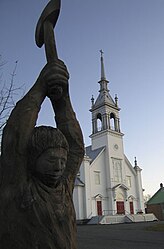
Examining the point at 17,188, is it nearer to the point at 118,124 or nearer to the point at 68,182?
the point at 68,182

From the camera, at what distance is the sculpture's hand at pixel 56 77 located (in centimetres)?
185

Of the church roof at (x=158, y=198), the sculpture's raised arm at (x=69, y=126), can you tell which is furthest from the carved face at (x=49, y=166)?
the church roof at (x=158, y=198)

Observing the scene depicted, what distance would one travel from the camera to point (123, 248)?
7.82 metres

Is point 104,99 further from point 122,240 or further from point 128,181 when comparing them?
point 122,240

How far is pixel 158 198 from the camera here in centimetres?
3969

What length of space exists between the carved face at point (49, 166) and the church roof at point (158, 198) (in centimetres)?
3957

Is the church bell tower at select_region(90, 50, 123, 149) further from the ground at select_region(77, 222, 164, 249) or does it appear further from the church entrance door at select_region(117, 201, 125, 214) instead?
the ground at select_region(77, 222, 164, 249)

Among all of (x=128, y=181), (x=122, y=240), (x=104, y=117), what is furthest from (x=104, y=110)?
(x=122, y=240)

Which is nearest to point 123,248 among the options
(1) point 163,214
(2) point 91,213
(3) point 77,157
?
(3) point 77,157

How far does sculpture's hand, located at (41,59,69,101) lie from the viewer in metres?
1.85

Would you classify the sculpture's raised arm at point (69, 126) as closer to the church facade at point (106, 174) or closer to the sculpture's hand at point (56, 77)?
the sculpture's hand at point (56, 77)

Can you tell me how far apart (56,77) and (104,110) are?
3074 centimetres

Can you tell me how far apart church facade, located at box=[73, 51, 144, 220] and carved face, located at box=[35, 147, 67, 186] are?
2675 centimetres

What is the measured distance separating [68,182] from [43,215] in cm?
36
